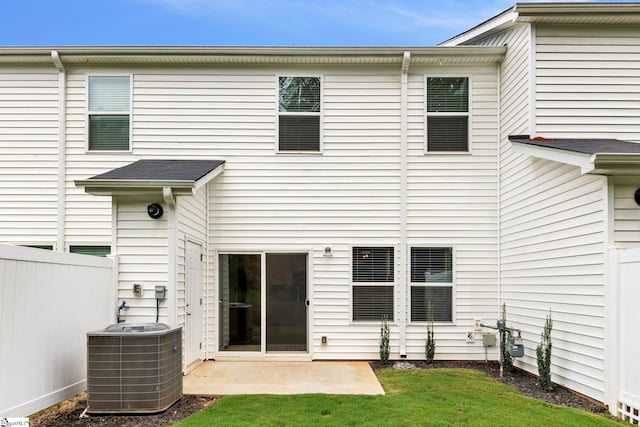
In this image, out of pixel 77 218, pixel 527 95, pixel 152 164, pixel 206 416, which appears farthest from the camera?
pixel 77 218

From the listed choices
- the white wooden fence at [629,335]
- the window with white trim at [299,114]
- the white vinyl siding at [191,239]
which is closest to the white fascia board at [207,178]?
the white vinyl siding at [191,239]

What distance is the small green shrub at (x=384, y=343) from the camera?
8.35 meters

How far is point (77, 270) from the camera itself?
19.6ft

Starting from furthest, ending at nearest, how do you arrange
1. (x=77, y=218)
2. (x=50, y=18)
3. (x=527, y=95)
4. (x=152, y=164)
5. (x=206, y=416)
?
(x=50, y=18), (x=77, y=218), (x=152, y=164), (x=527, y=95), (x=206, y=416)

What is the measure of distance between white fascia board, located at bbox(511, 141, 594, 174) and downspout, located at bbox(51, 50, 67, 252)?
7161mm

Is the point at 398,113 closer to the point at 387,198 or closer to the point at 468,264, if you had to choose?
the point at 387,198

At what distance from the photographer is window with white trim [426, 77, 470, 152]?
348 inches

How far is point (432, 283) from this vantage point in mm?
8688

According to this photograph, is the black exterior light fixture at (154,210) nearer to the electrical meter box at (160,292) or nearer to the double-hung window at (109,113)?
the electrical meter box at (160,292)

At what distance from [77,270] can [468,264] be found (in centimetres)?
591

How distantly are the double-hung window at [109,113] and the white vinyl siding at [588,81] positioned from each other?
6.57 meters

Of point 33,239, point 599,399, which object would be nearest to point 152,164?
point 33,239

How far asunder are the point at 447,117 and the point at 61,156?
21.5ft

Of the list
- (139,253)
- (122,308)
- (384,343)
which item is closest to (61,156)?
(139,253)
